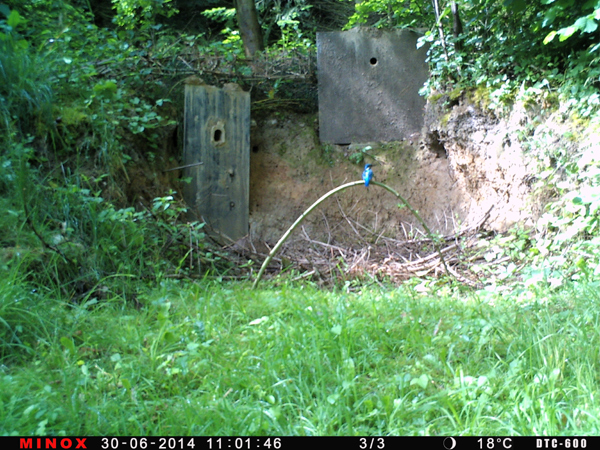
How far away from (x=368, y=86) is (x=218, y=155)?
2.00 meters

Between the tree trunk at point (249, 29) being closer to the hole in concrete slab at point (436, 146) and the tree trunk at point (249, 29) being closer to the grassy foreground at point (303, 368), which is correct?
the hole in concrete slab at point (436, 146)

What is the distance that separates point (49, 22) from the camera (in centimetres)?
475

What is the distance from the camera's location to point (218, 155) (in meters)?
5.29

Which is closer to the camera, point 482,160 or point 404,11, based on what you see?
point 482,160

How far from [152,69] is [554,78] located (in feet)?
13.1

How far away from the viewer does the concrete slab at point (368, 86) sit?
5.67 meters

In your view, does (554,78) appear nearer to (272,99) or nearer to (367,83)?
(367,83)

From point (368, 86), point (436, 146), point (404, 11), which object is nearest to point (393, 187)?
point (436, 146)

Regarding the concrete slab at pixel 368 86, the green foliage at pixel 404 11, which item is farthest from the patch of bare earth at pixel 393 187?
the green foliage at pixel 404 11

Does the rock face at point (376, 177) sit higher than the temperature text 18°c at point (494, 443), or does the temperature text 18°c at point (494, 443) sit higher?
the rock face at point (376, 177)

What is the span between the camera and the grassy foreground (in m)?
1.64

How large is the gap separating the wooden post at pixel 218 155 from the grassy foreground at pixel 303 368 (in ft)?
8.38

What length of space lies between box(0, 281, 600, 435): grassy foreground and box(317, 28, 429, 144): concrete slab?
131 inches

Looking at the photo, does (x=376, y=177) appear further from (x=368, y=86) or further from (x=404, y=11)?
(x=404, y=11)
